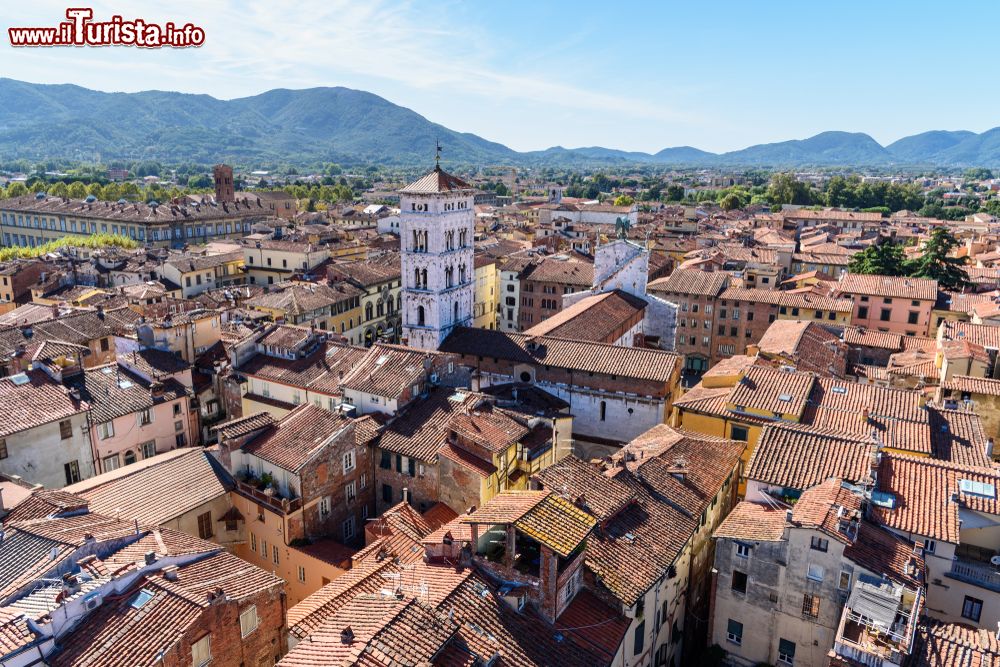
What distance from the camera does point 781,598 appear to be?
83.9 feet

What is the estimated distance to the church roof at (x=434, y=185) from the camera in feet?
171

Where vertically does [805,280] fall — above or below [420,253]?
below

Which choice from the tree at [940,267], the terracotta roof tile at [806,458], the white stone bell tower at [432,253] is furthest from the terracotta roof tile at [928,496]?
the tree at [940,267]

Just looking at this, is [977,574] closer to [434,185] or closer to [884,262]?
[434,185]

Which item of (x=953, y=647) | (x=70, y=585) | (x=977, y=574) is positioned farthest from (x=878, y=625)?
(x=70, y=585)

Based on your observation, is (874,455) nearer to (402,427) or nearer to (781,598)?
(781,598)

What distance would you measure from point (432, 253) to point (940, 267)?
6049 centimetres

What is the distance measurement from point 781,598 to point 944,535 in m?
6.09

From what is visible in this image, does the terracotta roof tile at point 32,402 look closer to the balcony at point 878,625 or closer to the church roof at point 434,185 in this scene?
the church roof at point 434,185

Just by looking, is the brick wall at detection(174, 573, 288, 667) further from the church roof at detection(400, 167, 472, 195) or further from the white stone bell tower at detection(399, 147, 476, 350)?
the church roof at detection(400, 167, 472, 195)

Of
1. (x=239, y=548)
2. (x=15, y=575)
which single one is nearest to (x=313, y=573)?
(x=239, y=548)

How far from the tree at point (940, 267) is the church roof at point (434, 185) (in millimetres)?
55592

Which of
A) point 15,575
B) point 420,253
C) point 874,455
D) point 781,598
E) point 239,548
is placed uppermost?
point 420,253

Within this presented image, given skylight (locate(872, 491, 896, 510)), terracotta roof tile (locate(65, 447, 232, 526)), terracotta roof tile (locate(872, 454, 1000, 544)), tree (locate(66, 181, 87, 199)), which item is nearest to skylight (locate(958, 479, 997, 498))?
terracotta roof tile (locate(872, 454, 1000, 544))
